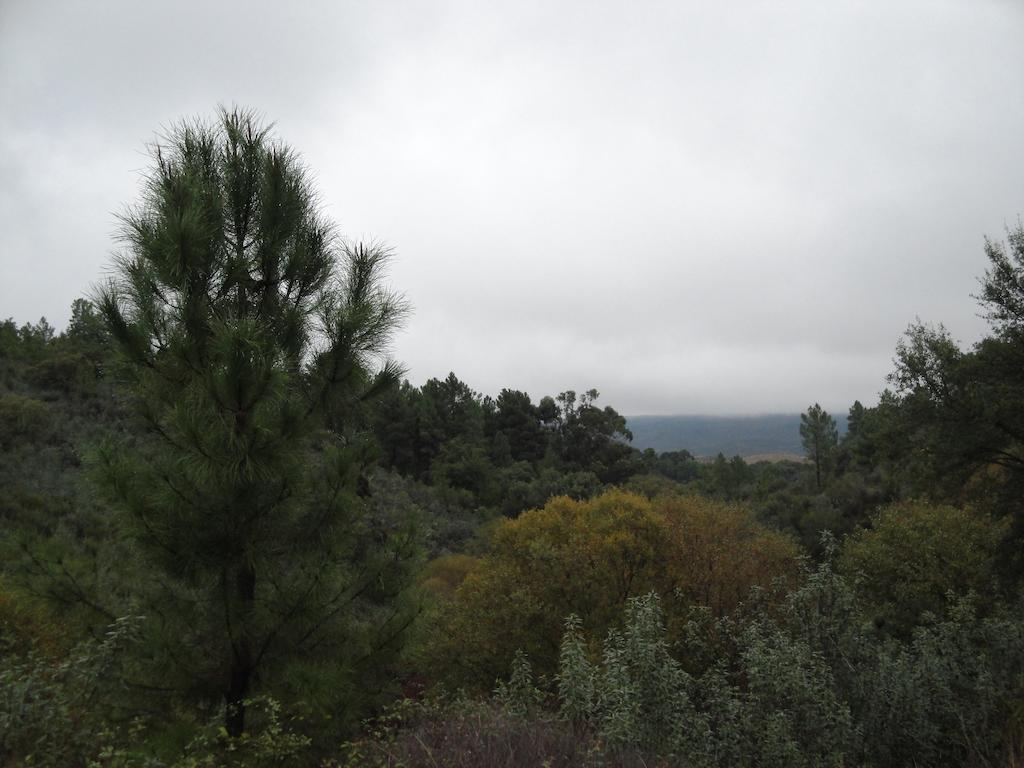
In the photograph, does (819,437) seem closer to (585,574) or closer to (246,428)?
(585,574)

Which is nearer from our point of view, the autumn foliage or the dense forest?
the dense forest

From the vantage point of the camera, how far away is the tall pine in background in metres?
4.46

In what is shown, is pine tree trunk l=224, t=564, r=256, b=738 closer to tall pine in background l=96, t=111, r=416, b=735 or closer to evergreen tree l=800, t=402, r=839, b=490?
tall pine in background l=96, t=111, r=416, b=735

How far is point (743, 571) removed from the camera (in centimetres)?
1325

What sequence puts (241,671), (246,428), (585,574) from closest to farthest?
(246,428), (241,671), (585,574)

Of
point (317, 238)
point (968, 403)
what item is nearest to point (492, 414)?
point (968, 403)

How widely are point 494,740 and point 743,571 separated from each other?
1080 cm

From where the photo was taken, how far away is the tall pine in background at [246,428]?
4465 millimetres

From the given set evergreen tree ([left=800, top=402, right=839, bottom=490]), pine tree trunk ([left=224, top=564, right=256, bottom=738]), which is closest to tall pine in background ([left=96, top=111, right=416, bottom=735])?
pine tree trunk ([left=224, top=564, right=256, bottom=738])

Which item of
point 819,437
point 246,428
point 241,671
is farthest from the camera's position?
point 819,437

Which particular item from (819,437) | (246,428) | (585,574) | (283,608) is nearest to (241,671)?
(283,608)

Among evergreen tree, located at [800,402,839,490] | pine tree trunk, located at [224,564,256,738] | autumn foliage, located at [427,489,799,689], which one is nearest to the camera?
pine tree trunk, located at [224,564,256,738]

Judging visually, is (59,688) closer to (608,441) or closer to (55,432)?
(55,432)

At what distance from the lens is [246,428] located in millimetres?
4469
